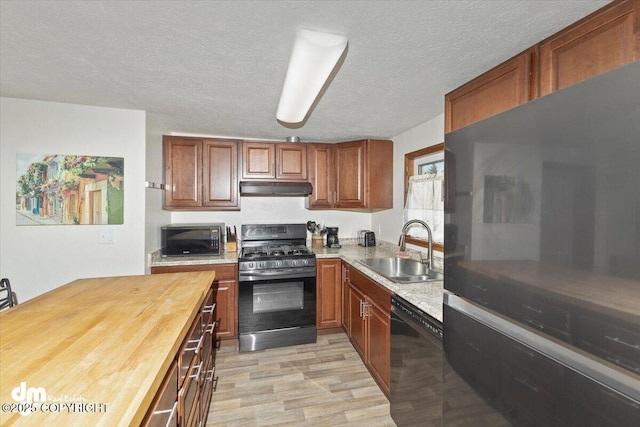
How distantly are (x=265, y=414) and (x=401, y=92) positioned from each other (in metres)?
2.52

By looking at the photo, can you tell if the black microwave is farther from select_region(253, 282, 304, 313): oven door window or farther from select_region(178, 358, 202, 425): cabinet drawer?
select_region(178, 358, 202, 425): cabinet drawer

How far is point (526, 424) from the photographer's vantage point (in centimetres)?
77

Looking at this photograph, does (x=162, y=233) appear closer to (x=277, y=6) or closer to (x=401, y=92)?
(x=277, y=6)

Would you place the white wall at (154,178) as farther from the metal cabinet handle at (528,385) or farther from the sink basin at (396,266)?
the metal cabinet handle at (528,385)

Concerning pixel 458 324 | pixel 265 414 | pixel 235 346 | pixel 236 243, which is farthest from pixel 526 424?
pixel 236 243

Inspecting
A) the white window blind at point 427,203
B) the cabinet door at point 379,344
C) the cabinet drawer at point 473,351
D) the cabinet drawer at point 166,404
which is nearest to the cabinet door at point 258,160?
the white window blind at point 427,203

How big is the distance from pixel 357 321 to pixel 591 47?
238 cm

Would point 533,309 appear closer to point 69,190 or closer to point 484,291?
point 484,291

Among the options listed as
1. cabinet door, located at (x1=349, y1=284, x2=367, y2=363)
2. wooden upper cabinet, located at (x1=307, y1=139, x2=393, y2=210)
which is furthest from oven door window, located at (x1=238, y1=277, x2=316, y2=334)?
wooden upper cabinet, located at (x1=307, y1=139, x2=393, y2=210)

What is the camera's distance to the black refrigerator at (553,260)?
22.1 inches

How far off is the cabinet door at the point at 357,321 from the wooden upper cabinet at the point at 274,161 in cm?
150

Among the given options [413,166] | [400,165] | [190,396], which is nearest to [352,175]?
[400,165]

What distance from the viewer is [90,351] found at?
88 cm

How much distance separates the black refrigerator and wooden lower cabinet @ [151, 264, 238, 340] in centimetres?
223
